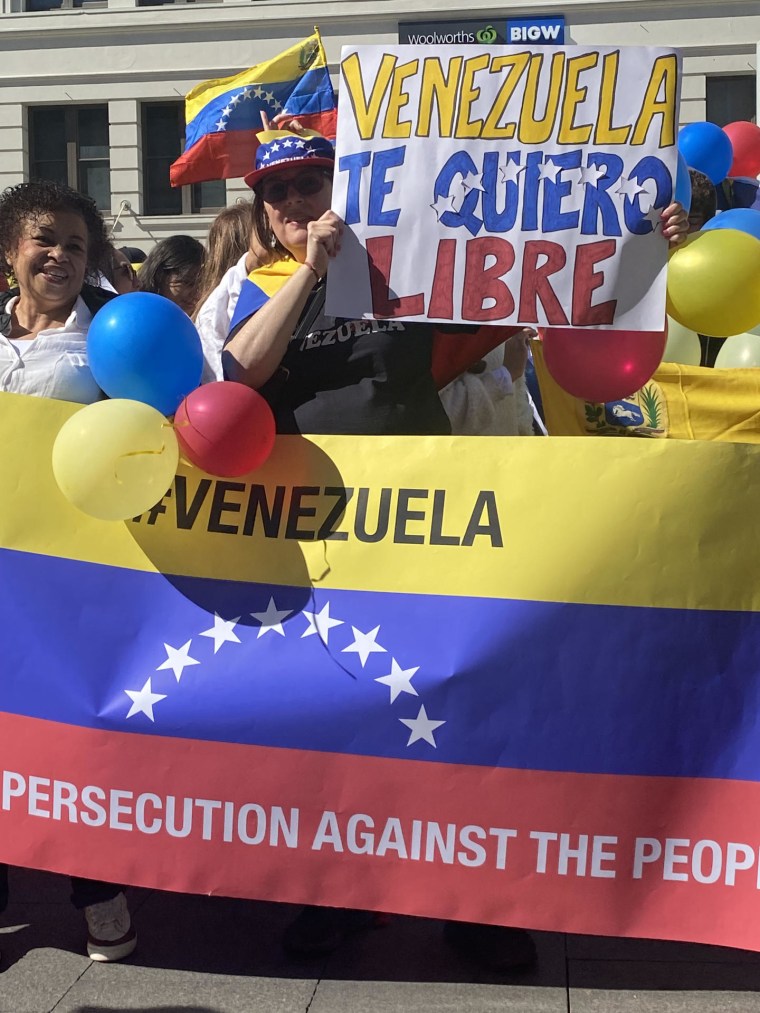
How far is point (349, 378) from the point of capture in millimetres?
2957

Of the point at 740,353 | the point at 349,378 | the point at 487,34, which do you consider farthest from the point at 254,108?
Answer: the point at 487,34

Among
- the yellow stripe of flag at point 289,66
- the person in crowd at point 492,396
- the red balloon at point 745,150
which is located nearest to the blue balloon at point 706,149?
the red balloon at point 745,150

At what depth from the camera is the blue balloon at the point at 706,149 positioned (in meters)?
5.30

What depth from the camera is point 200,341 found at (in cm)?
289

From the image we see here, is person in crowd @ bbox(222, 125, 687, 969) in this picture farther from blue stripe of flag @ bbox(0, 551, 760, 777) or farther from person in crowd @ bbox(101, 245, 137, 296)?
person in crowd @ bbox(101, 245, 137, 296)

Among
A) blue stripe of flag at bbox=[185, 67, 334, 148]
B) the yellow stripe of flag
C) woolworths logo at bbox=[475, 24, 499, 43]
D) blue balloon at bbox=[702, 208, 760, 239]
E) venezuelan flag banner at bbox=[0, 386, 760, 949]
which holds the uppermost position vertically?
woolworths logo at bbox=[475, 24, 499, 43]

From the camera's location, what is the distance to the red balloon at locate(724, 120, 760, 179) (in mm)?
6355

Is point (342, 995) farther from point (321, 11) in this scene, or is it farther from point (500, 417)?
point (321, 11)

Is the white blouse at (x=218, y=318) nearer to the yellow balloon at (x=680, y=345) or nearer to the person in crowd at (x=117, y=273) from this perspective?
the person in crowd at (x=117, y=273)

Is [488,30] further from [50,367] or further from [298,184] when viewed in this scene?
[50,367]

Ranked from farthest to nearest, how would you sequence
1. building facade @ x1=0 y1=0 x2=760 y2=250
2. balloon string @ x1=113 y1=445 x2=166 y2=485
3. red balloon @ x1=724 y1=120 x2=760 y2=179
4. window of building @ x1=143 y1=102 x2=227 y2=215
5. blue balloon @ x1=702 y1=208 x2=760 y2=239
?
window of building @ x1=143 y1=102 x2=227 y2=215 < building facade @ x1=0 y1=0 x2=760 y2=250 < red balloon @ x1=724 y1=120 x2=760 y2=179 < blue balloon @ x1=702 y1=208 x2=760 y2=239 < balloon string @ x1=113 y1=445 x2=166 y2=485

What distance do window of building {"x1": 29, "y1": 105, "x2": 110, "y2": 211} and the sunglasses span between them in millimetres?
19508

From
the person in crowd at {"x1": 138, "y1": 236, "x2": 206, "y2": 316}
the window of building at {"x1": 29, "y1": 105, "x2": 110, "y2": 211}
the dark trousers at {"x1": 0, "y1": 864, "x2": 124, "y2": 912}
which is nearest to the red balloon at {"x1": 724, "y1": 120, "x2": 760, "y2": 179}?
the person in crowd at {"x1": 138, "y1": 236, "x2": 206, "y2": 316}

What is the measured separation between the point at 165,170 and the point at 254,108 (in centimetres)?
1615
